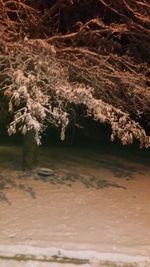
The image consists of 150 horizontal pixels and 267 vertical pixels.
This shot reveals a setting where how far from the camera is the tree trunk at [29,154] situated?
379 inches

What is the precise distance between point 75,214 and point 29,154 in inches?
116

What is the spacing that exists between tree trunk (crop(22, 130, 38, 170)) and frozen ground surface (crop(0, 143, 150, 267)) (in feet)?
0.77

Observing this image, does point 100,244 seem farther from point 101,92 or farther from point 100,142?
point 100,142

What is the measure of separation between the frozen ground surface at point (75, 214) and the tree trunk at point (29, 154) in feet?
0.77

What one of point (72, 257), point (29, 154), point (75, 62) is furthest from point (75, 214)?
point (29, 154)

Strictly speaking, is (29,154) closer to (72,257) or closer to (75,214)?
(75,214)

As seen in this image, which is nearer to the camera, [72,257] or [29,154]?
[72,257]

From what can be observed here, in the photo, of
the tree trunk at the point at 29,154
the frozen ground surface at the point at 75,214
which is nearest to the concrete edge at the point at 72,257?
the frozen ground surface at the point at 75,214

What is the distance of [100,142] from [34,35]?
6963 mm

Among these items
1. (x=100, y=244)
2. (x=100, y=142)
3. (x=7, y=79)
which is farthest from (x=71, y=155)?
(x=100, y=244)

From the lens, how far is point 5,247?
546cm

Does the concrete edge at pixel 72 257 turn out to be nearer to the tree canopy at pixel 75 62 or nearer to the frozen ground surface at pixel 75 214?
the frozen ground surface at pixel 75 214

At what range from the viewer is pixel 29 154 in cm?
970

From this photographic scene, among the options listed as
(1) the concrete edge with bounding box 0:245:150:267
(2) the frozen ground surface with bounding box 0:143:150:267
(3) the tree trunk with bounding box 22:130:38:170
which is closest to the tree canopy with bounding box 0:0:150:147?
(3) the tree trunk with bounding box 22:130:38:170
